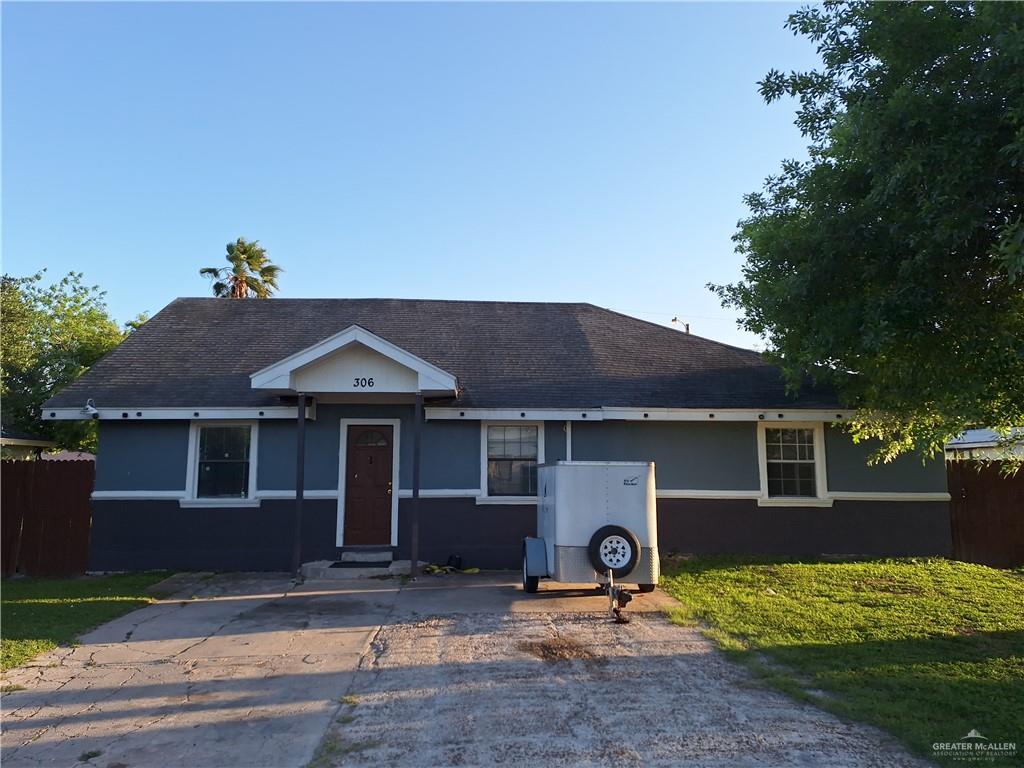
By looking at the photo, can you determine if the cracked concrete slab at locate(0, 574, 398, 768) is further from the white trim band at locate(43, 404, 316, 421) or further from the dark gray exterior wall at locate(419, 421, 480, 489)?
the white trim band at locate(43, 404, 316, 421)

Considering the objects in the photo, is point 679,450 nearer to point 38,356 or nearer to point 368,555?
point 368,555

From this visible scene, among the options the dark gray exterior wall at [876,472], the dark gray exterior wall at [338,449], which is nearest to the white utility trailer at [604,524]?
the dark gray exterior wall at [338,449]

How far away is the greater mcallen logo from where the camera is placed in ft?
15.1

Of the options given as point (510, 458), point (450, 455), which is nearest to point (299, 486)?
point (450, 455)

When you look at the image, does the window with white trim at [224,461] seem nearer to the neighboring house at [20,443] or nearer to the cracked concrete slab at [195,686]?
the cracked concrete slab at [195,686]

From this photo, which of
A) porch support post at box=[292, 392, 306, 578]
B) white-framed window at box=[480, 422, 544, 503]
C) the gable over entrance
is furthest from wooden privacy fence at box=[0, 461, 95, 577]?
white-framed window at box=[480, 422, 544, 503]

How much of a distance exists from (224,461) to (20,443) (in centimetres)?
867

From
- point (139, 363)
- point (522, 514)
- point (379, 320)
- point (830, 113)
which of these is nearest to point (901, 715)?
point (830, 113)

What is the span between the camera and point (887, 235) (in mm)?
6688

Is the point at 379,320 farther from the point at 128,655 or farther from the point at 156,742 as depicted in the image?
the point at 156,742

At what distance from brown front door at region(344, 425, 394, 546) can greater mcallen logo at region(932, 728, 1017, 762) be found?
953 cm

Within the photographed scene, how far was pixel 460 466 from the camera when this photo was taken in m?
12.8

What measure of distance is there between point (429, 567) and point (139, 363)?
7200mm

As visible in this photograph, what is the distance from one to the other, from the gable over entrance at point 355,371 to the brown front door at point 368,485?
1.63 metres
